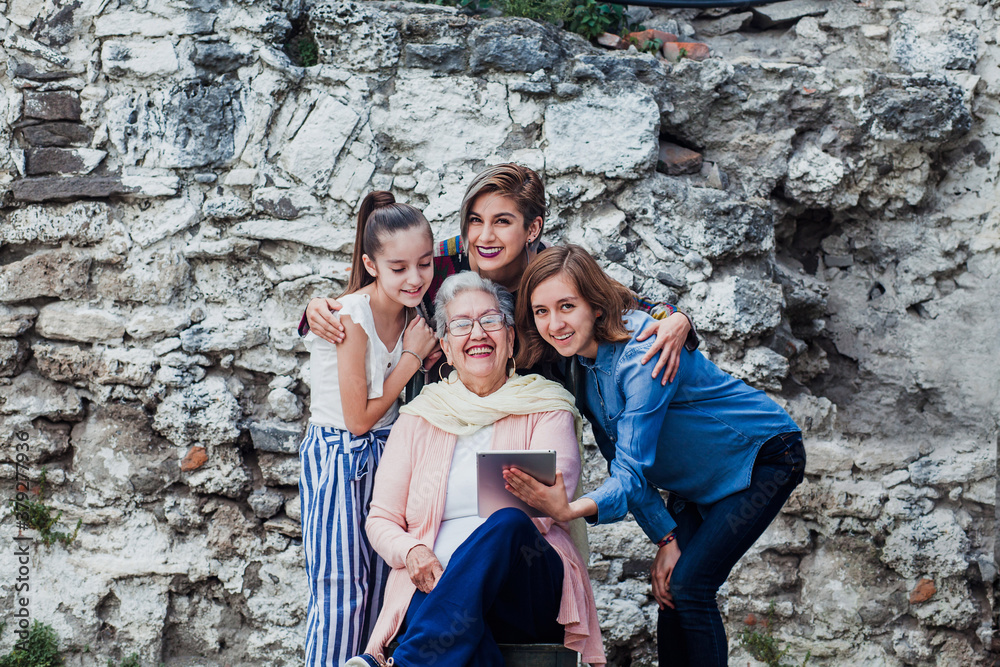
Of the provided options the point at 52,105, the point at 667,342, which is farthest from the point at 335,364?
the point at 52,105

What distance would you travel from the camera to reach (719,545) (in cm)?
219

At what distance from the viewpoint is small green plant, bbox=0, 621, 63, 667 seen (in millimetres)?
3096

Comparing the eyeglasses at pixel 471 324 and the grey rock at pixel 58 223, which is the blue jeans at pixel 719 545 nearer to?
the eyeglasses at pixel 471 324

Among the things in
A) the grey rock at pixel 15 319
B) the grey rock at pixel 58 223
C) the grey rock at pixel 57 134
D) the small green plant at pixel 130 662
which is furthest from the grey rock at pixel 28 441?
the grey rock at pixel 57 134

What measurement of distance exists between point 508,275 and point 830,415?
1696 mm

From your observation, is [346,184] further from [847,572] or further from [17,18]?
[847,572]

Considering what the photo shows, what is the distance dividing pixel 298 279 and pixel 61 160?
1.06 m

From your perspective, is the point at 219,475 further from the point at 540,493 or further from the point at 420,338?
the point at 540,493

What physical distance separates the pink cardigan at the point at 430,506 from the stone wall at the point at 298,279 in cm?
106

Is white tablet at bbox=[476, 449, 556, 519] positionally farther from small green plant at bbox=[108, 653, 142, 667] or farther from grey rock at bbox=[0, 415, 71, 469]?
grey rock at bbox=[0, 415, 71, 469]

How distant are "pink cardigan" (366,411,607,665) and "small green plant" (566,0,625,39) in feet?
6.59

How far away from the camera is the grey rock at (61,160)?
3.21m

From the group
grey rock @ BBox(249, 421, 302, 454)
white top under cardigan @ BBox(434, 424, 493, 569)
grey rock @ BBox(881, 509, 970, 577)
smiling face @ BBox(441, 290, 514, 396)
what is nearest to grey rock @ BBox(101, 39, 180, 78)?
grey rock @ BBox(249, 421, 302, 454)

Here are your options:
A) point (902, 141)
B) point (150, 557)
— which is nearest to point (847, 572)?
point (902, 141)
